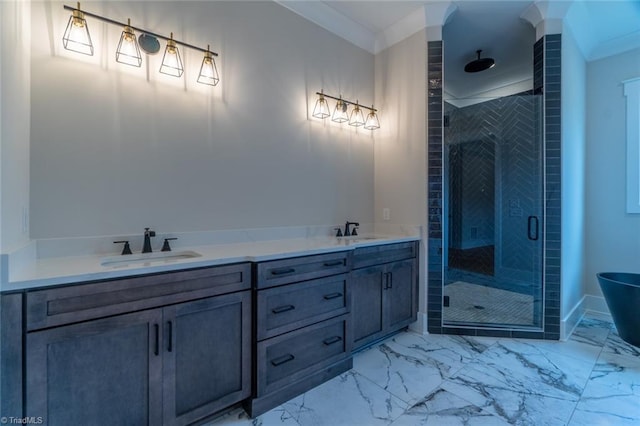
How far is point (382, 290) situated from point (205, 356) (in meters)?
1.43

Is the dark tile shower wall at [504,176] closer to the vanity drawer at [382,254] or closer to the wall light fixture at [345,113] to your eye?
the vanity drawer at [382,254]

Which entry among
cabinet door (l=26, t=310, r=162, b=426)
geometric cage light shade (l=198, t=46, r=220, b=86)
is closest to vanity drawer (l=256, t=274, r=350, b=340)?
cabinet door (l=26, t=310, r=162, b=426)

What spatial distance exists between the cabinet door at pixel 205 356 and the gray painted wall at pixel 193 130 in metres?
0.72

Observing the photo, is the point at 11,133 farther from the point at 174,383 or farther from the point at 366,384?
the point at 366,384

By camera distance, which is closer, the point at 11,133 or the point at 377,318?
the point at 11,133

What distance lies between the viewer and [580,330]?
274cm

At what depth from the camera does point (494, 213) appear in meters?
2.76

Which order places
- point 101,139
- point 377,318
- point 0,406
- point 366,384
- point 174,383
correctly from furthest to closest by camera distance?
point 377,318 < point 366,384 < point 101,139 < point 174,383 < point 0,406

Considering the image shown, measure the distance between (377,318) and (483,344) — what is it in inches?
37.8

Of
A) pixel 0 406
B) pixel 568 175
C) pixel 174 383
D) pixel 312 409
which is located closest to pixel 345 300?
pixel 312 409

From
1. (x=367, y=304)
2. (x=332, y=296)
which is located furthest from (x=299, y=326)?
(x=367, y=304)

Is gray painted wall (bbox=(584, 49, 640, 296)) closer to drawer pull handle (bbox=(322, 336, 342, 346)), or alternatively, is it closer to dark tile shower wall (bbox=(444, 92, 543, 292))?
dark tile shower wall (bbox=(444, 92, 543, 292))

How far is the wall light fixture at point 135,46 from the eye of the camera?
1.55 m

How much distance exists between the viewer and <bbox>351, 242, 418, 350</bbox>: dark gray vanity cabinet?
2205 mm
